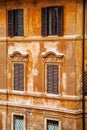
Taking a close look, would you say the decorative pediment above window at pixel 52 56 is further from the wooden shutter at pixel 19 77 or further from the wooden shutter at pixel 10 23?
the wooden shutter at pixel 10 23

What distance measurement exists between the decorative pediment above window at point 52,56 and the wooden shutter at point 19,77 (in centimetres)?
186

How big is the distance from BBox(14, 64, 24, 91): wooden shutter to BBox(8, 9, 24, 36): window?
1887 millimetres

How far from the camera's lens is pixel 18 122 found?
29781 mm

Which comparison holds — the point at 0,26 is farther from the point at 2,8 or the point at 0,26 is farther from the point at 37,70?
the point at 37,70

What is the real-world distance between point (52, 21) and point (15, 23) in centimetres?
272

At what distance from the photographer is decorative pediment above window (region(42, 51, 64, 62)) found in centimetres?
2734

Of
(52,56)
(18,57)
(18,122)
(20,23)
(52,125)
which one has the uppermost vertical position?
(20,23)

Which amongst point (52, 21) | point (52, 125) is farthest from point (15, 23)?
point (52, 125)

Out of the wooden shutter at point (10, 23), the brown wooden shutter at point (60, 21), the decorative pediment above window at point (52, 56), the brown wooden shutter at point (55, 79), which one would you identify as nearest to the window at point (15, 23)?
the wooden shutter at point (10, 23)

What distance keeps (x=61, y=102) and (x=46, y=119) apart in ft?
4.77

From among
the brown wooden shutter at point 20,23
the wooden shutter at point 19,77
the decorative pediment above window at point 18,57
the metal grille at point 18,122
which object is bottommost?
the metal grille at point 18,122

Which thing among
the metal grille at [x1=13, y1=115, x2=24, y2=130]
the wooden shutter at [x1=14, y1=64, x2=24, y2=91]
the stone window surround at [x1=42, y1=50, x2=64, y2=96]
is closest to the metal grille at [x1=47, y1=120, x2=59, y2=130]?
the metal grille at [x1=13, y1=115, x2=24, y2=130]

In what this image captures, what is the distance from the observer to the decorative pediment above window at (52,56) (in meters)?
27.3

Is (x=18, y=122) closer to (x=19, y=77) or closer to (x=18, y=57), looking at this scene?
(x=19, y=77)
